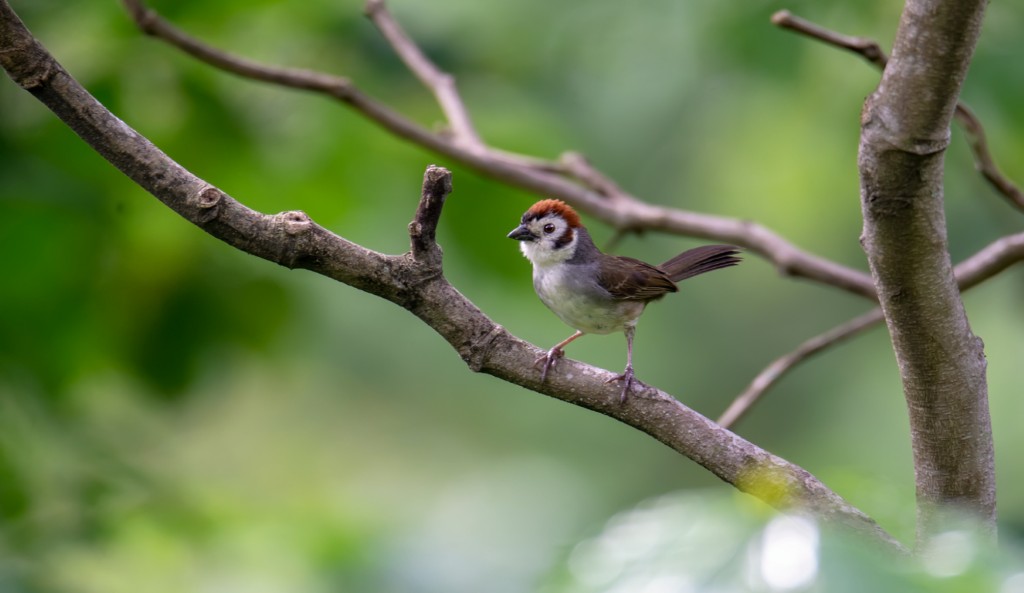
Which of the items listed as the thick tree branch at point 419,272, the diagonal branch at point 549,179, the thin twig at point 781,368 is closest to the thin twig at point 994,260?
the thin twig at point 781,368

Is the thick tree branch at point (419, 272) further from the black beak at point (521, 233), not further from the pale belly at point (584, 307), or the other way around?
the black beak at point (521, 233)

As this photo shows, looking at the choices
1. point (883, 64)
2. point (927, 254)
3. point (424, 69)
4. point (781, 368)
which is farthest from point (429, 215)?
point (424, 69)

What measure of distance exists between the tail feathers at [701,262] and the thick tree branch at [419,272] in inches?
80.4

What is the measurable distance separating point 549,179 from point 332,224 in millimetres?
Result: 840

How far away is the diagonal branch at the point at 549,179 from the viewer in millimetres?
3426

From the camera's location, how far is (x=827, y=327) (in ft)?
25.3

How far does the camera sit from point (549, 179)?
3.83 metres

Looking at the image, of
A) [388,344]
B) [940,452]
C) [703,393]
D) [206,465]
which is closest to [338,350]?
[388,344]

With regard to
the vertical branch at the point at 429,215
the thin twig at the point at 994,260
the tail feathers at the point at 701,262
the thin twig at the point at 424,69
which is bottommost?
the vertical branch at the point at 429,215

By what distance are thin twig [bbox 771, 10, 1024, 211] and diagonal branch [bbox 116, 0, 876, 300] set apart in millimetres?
553

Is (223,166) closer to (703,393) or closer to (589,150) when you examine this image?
Result: (589,150)

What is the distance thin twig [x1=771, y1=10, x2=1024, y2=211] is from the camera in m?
2.32

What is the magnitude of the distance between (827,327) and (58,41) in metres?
5.79

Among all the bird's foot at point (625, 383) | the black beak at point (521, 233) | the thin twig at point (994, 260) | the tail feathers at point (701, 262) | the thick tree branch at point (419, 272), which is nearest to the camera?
the thick tree branch at point (419, 272)
